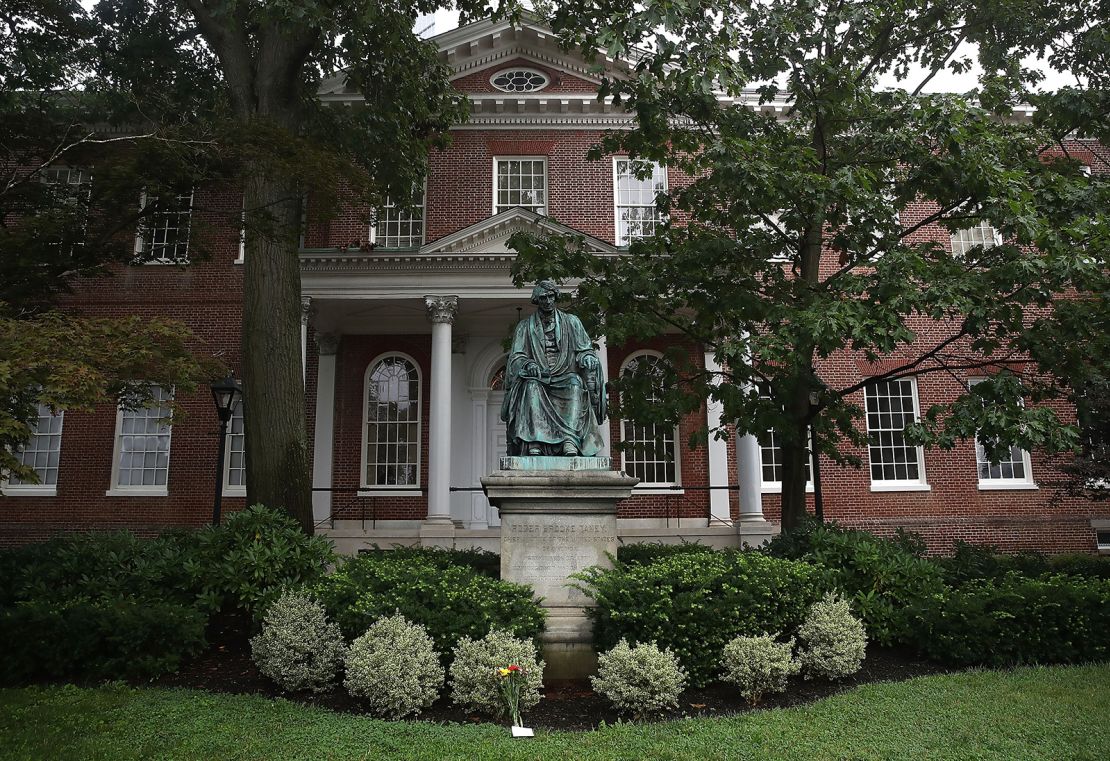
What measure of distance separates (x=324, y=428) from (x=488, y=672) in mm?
12754

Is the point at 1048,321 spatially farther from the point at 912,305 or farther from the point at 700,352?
the point at 700,352

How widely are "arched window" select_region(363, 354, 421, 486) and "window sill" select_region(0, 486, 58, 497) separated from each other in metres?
7.05

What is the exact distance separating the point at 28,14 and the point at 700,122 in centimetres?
916

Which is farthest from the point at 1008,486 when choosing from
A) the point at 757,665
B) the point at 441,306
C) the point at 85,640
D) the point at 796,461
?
the point at 85,640

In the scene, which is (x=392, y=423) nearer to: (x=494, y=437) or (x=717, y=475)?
(x=494, y=437)

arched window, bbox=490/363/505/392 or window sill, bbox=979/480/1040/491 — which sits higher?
arched window, bbox=490/363/505/392

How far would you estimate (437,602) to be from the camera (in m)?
7.27

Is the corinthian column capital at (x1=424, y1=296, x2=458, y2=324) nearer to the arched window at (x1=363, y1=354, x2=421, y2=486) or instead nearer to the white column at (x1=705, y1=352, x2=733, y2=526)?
the arched window at (x1=363, y1=354, x2=421, y2=486)

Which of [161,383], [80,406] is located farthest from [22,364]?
[161,383]

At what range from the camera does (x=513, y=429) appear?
853 centimetres

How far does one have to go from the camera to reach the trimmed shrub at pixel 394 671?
6.47 metres

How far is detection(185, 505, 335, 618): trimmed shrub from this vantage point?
27.4 feet

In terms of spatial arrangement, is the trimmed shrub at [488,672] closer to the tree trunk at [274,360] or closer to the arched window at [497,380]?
the tree trunk at [274,360]

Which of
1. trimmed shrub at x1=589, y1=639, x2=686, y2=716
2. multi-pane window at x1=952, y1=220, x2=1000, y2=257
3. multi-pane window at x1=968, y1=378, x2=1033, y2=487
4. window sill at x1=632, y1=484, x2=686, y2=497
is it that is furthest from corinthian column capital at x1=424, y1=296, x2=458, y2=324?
multi-pane window at x1=952, y1=220, x2=1000, y2=257
